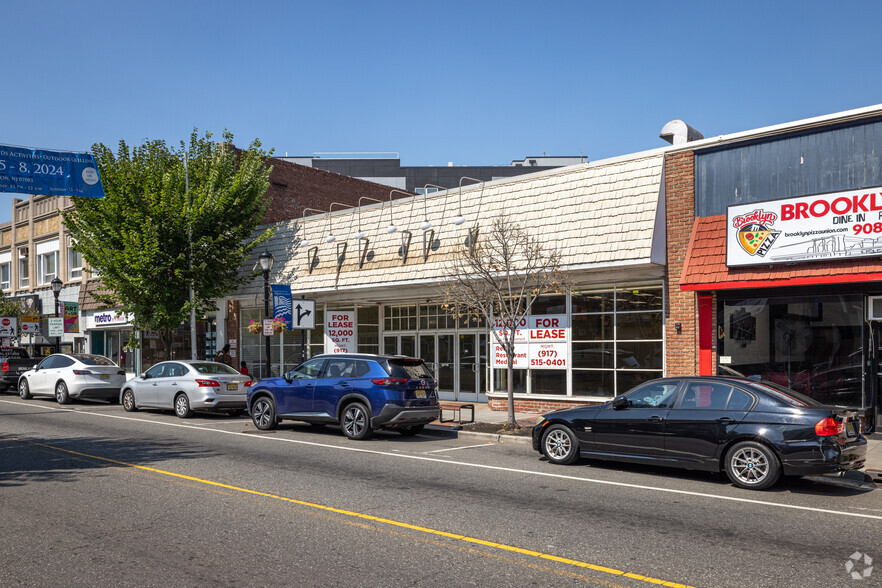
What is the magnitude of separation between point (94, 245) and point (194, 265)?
3277 mm

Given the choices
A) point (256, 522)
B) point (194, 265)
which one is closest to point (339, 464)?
point (256, 522)

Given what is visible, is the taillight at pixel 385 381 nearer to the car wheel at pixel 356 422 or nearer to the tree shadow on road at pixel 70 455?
the car wheel at pixel 356 422

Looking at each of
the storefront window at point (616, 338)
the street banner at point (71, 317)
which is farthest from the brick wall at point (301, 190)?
the storefront window at point (616, 338)

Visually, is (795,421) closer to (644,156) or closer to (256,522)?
(256,522)

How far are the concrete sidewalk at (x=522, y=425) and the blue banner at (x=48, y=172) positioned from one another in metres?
9.17

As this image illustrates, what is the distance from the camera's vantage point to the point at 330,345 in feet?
74.4

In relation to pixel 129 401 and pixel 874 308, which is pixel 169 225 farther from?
pixel 874 308

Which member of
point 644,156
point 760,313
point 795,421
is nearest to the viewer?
point 795,421

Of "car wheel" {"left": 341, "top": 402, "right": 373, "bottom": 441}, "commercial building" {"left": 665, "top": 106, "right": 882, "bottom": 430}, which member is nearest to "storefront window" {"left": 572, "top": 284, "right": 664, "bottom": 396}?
"commercial building" {"left": 665, "top": 106, "right": 882, "bottom": 430}

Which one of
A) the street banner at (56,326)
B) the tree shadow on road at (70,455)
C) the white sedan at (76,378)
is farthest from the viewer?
the street banner at (56,326)

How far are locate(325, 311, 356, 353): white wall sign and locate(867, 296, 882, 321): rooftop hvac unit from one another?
14.2 m

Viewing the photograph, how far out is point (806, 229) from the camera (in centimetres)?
1320

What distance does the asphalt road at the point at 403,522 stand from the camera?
5.57m

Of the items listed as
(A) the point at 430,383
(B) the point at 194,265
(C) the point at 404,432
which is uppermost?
(B) the point at 194,265
